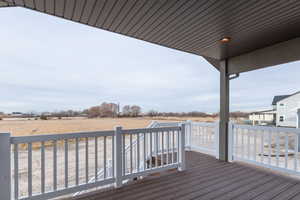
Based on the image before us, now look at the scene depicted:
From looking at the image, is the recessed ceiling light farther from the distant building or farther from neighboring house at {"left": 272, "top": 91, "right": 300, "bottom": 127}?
neighboring house at {"left": 272, "top": 91, "right": 300, "bottom": 127}

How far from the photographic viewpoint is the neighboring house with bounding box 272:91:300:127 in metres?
5.61

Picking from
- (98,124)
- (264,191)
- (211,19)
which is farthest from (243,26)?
(98,124)

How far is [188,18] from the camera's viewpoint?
2264 millimetres

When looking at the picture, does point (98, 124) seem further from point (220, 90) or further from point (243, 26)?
point (243, 26)

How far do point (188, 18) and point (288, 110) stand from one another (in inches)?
254

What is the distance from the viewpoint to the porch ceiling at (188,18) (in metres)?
1.95

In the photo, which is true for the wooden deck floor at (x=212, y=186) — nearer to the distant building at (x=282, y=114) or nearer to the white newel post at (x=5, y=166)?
the white newel post at (x=5, y=166)

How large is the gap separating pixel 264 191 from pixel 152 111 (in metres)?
3.70

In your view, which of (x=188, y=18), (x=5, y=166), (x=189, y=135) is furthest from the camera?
(x=189, y=135)

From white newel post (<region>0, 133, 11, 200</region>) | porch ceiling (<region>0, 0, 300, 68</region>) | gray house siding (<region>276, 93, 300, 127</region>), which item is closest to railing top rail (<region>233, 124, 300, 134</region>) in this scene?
porch ceiling (<region>0, 0, 300, 68</region>)

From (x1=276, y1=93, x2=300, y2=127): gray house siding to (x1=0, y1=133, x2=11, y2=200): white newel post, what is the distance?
6551 millimetres

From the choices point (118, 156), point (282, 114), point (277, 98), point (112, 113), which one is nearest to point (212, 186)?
point (118, 156)

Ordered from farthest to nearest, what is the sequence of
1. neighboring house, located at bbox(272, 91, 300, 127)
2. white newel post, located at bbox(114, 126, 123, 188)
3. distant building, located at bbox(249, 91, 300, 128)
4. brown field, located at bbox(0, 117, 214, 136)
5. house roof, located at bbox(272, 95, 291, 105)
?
house roof, located at bbox(272, 95, 291, 105) → neighboring house, located at bbox(272, 91, 300, 127) → distant building, located at bbox(249, 91, 300, 128) → brown field, located at bbox(0, 117, 214, 136) → white newel post, located at bbox(114, 126, 123, 188)

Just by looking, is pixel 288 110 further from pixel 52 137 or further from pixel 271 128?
pixel 52 137
